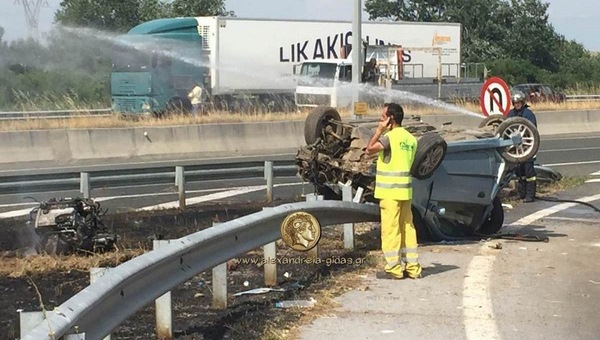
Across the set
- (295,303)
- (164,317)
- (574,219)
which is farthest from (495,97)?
(164,317)

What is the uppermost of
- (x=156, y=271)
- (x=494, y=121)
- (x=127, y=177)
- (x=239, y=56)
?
(x=239, y=56)

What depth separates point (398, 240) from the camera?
352 inches

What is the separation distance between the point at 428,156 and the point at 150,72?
26377 mm

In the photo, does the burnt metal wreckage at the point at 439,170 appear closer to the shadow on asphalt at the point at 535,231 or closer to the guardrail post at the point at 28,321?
the shadow on asphalt at the point at 535,231

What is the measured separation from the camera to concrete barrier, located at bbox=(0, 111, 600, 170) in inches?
919

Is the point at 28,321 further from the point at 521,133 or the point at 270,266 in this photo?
the point at 521,133

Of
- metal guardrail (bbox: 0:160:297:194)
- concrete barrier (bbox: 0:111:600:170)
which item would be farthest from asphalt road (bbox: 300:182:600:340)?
concrete barrier (bbox: 0:111:600:170)

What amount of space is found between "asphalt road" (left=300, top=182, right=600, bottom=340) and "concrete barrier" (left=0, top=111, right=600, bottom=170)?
13.3 m

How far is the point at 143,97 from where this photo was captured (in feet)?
115

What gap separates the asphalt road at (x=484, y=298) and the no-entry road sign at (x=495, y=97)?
14.0ft

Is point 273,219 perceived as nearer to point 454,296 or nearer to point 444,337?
point 454,296

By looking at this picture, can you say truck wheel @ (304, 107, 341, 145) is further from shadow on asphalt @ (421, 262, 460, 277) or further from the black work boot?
the black work boot

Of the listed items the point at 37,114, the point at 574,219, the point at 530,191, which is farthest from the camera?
the point at 37,114

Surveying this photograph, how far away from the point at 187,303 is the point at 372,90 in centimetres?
2523
